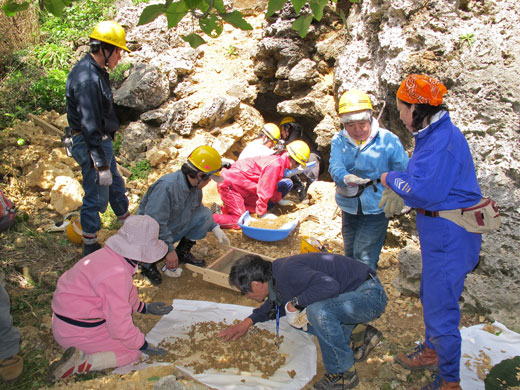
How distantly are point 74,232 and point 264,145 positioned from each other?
3134 millimetres

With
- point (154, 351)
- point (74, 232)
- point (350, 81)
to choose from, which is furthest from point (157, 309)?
point (350, 81)

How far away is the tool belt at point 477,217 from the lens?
2.38m

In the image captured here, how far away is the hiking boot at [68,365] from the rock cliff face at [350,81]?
3.02 meters

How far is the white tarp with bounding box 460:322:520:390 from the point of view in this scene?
276 centimetres

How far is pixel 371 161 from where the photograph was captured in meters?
3.35

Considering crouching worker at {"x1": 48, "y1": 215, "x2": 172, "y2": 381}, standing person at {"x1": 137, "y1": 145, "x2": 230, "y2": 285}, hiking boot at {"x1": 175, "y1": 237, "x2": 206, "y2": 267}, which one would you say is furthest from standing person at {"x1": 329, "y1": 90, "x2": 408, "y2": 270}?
hiking boot at {"x1": 175, "y1": 237, "x2": 206, "y2": 267}

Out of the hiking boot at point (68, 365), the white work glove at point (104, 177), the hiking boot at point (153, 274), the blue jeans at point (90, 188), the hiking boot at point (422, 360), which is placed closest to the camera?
the hiking boot at point (68, 365)

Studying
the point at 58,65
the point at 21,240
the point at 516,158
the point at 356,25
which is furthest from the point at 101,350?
the point at 58,65

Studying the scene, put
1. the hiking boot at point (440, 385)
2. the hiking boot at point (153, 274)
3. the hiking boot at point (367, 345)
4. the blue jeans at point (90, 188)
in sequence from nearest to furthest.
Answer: the hiking boot at point (440, 385)
the hiking boot at point (367, 345)
the blue jeans at point (90, 188)
the hiking boot at point (153, 274)

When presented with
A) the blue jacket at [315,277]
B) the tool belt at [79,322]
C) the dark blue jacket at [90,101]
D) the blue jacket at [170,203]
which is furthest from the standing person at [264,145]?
the tool belt at [79,322]

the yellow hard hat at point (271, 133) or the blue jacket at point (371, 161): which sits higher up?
the blue jacket at point (371, 161)

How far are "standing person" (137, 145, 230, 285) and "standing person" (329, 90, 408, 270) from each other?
1.27 meters

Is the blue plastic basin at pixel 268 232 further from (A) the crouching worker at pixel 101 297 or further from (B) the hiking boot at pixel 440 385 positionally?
(B) the hiking boot at pixel 440 385

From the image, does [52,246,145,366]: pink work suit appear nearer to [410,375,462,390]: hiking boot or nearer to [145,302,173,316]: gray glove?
[145,302,173,316]: gray glove
